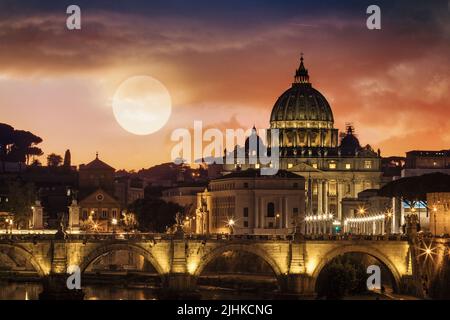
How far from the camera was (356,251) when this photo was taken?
339 feet

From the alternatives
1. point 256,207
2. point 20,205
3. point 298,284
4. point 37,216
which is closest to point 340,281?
point 298,284

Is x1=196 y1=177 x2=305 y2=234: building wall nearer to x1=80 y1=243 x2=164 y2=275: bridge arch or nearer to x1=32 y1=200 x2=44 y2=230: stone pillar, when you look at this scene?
x1=32 y1=200 x2=44 y2=230: stone pillar

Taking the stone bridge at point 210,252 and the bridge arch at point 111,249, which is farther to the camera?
the bridge arch at point 111,249

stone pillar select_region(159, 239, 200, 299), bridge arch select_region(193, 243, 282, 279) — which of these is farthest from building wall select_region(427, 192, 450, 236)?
stone pillar select_region(159, 239, 200, 299)

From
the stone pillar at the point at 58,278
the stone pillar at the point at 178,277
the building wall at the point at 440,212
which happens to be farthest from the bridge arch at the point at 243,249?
the building wall at the point at 440,212

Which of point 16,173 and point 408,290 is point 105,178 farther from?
point 408,290

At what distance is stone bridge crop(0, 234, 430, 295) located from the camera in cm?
10231

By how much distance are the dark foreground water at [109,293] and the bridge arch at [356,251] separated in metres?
4.12

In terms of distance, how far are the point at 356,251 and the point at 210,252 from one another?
349 inches

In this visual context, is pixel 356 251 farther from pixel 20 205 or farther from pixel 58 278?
pixel 20 205

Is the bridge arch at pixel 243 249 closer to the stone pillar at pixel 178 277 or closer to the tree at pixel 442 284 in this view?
the stone pillar at pixel 178 277

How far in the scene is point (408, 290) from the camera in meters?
101

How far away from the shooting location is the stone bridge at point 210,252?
10231 centimetres

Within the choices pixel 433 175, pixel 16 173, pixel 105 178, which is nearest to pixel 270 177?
pixel 105 178
